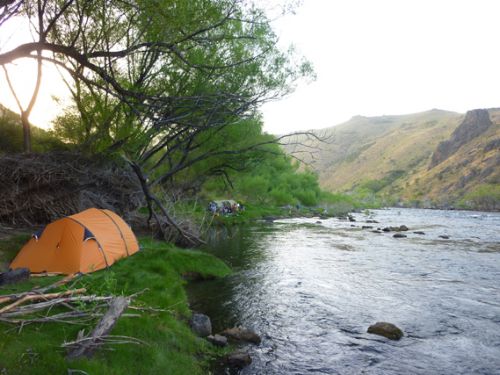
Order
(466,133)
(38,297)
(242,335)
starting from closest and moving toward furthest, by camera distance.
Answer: (38,297) → (242,335) → (466,133)

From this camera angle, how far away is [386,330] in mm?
8664

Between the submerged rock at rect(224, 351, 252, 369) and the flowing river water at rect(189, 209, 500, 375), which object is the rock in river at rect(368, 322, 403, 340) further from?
the submerged rock at rect(224, 351, 252, 369)

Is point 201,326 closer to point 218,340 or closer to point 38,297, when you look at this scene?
point 218,340

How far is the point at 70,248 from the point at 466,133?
156524 millimetres

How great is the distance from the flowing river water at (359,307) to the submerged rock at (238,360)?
20 centimetres

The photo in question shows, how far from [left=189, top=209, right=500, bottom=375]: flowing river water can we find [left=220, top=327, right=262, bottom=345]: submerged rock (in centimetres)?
25

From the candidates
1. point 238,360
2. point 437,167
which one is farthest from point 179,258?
point 437,167

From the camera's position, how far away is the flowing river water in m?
7.45

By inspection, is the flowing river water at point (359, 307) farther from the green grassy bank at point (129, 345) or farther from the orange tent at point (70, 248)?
the orange tent at point (70, 248)

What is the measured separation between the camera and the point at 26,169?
42.7 feet

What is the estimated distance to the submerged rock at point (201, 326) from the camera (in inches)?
326

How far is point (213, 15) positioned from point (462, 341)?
33.2 ft

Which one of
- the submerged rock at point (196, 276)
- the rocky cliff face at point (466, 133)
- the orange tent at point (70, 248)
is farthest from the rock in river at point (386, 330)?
the rocky cliff face at point (466, 133)

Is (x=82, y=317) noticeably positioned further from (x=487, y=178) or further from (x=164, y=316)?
(x=487, y=178)
